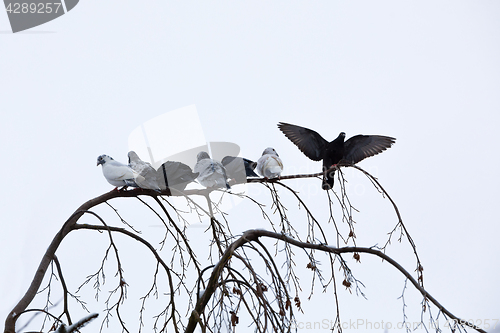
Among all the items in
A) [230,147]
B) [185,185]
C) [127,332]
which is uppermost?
[230,147]

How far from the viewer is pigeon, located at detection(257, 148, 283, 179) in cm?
257

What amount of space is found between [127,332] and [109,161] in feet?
3.62

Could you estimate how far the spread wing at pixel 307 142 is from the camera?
11.6 ft

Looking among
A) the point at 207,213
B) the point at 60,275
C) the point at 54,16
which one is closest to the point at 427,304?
the point at 207,213

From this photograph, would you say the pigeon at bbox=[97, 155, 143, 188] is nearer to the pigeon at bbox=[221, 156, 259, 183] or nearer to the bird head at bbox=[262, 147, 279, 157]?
the pigeon at bbox=[221, 156, 259, 183]

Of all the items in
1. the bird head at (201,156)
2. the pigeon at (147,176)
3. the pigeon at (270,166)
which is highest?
the bird head at (201,156)

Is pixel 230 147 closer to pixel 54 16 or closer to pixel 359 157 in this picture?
pixel 359 157

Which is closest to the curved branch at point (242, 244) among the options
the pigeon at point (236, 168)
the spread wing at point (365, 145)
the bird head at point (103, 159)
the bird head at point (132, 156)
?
the pigeon at point (236, 168)

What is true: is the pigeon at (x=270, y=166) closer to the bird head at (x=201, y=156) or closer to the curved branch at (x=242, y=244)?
the bird head at (x=201, y=156)

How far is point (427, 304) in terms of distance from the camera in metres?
1.58

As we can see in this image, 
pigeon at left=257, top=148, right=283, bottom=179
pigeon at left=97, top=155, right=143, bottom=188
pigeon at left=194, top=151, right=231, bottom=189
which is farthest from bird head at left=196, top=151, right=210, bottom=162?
pigeon at left=97, top=155, right=143, bottom=188

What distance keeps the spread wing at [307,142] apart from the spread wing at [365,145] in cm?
24

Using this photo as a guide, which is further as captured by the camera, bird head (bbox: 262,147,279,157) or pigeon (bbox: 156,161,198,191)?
bird head (bbox: 262,147,279,157)

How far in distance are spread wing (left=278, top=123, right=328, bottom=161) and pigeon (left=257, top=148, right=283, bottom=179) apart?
3.00ft
